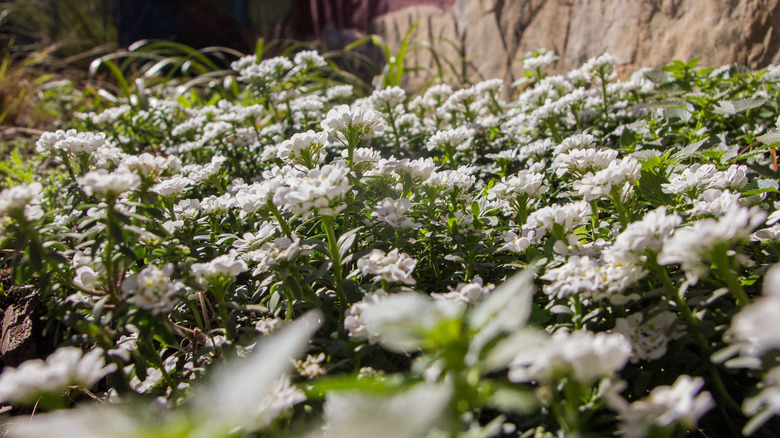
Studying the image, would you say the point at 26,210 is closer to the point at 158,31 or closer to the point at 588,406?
the point at 588,406

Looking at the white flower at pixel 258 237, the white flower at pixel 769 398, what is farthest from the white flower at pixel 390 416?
the white flower at pixel 258 237

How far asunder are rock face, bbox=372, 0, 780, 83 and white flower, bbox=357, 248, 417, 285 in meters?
2.98

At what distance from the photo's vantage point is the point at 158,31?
398 inches

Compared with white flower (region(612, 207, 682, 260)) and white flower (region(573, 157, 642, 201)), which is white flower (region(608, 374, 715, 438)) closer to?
white flower (region(612, 207, 682, 260))

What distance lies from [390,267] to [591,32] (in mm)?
3431

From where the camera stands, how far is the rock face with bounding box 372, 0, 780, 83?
10.6 ft

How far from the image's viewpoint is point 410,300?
3.09ft

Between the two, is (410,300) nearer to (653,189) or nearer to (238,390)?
(238,390)

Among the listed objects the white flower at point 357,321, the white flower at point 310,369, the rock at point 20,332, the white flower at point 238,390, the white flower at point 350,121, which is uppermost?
the white flower at point 350,121

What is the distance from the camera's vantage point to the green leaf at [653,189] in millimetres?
1721

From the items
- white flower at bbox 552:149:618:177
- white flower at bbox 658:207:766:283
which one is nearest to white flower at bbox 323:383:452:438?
white flower at bbox 658:207:766:283

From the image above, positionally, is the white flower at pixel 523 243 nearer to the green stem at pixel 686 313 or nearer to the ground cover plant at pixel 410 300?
the ground cover plant at pixel 410 300

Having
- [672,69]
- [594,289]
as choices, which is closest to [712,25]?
[672,69]

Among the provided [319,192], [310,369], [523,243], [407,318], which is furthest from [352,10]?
[407,318]
